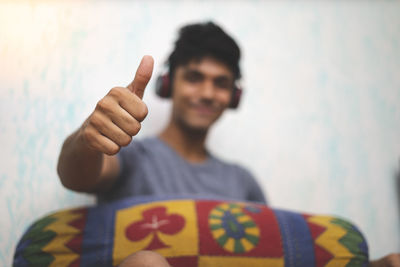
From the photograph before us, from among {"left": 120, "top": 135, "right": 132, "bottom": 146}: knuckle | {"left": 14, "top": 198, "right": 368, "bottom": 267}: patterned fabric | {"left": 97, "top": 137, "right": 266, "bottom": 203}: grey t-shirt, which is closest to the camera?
{"left": 120, "top": 135, "right": 132, "bottom": 146}: knuckle

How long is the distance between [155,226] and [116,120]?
0.80 ft

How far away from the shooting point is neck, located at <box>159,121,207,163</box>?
3.24ft

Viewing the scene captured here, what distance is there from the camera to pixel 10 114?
514 millimetres

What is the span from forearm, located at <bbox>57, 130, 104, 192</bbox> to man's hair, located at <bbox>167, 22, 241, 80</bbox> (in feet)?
1.74

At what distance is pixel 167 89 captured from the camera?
96cm

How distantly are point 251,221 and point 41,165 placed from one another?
43cm

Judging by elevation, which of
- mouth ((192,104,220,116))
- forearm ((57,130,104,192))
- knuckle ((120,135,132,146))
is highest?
knuckle ((120,135,132,146))

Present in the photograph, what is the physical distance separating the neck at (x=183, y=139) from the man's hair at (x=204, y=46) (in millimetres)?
200

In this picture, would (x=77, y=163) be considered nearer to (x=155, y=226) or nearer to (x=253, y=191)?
(x=155, y=226)

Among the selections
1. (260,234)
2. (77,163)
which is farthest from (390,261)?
(77,163)

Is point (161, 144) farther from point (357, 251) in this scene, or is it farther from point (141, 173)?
point (357, 251)

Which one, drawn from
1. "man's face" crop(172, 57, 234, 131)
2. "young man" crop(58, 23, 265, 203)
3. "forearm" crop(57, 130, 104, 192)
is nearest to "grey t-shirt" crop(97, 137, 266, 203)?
"young man" crop(58, 23, 265, 203)

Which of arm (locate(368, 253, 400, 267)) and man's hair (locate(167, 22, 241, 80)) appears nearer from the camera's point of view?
arm (locate(368, 253, 400, 267))

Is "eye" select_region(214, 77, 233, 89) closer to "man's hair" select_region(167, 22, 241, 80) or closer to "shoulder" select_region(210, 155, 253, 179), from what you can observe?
"man's hair" select_region(167, 22, 241, 80)
